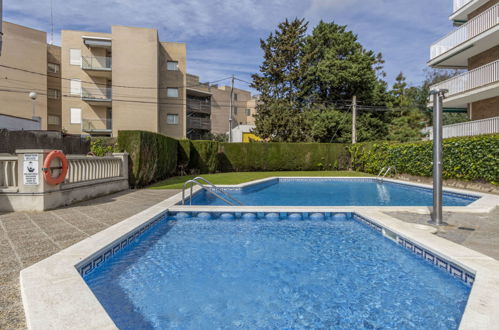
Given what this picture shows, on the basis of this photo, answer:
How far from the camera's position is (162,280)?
4.11 metres

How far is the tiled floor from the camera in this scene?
8.91 ft

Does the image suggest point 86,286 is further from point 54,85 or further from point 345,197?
point 54,85

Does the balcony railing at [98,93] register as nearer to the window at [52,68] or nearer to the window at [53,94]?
the window at [53,94]

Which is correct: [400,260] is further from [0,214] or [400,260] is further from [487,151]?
[487,151]

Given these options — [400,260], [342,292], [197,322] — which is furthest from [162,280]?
[400,260]

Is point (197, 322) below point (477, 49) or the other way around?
below

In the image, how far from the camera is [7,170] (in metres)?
7.02

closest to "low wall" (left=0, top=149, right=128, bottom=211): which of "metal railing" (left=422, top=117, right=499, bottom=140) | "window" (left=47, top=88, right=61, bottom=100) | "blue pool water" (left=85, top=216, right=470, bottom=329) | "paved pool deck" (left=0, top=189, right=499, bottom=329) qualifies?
"paved pool deck" (left=0, top=189, right=499, bottom=329)

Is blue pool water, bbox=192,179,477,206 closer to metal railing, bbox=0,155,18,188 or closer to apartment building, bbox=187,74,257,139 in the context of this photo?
metal railing, bbox=0,155,18,188

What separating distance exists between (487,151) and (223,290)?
1278 centimetres

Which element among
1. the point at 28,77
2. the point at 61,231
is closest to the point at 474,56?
the point at 61,231

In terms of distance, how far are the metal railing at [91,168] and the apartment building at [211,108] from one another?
27.1m

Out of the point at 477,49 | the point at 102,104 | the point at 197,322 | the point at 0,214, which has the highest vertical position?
the point at 477,49

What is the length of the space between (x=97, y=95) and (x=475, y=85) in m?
30.2
